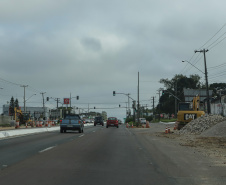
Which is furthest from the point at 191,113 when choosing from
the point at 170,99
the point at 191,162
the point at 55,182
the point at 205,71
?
the point at 170,99

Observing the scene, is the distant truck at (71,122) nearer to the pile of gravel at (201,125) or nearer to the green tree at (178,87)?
the pile of gravel at (201,125)

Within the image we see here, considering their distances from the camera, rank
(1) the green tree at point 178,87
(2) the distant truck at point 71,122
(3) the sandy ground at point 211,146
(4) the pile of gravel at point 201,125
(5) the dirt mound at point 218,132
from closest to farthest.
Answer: (3) the sandy ground at point 211,146
(5) the dirt mound at point 218,132
(4) the pile of gravel at point 201,125
(2) the distant truck at point 71,122
(1) the green tree at point 178,87

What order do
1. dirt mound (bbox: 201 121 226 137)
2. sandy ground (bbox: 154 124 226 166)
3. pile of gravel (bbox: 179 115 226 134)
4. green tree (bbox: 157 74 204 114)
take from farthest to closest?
green tree (bbox: 157 74 204 114) < pile of gravel (bbox: 179 115 226 134) < dirt mound (bbox: 201 121 226 137) < sandy ground (bbox: 154 124 226 166)

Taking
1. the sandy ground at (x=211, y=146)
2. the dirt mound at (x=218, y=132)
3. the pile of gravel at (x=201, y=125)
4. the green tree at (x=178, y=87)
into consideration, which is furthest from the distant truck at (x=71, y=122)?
the green tree at (x=178, y=87)

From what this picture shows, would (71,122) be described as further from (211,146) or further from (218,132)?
(211,146)

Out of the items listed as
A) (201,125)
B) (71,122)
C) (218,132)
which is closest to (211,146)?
(218,132)

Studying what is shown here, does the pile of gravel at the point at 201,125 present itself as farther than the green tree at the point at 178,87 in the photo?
No

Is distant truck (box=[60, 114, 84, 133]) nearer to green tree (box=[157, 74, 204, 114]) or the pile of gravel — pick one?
the pile of gravel

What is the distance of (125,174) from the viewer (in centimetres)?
912

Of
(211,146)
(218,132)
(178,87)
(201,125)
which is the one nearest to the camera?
(211,146)

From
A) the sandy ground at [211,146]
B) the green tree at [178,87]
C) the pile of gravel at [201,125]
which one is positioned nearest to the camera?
the sandy ground at [211,146]

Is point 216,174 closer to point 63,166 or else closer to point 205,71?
point 63,166

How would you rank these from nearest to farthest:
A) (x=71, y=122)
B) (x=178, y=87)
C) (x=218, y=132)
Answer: (x=218, y=132), (x=71, y=122), (x=178, y=87)

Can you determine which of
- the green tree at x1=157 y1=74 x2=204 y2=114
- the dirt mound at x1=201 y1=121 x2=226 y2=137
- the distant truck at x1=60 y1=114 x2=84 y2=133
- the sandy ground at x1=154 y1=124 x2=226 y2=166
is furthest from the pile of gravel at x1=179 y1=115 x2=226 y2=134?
the green tree at x1=157 y1=74 x2=204 y2=114
